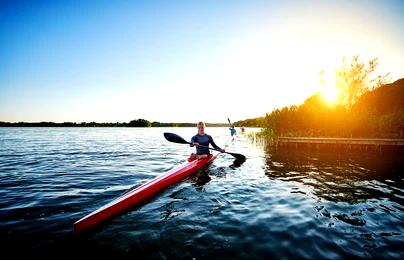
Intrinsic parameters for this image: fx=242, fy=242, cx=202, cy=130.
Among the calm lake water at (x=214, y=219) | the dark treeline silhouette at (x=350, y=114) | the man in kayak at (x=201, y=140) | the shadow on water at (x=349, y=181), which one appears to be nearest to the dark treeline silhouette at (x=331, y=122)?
the dark treeline silhouette at (x=350, y=114)

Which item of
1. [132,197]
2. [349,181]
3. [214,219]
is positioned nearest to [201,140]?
[132,197]

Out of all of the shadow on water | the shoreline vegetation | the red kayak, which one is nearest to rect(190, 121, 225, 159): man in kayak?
the red kayak

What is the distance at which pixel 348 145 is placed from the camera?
2186cm

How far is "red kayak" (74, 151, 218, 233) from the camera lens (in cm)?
481

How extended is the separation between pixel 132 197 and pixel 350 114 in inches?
995

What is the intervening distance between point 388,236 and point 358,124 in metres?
22.3

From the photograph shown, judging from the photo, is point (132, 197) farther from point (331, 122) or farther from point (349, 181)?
point (331, 122)

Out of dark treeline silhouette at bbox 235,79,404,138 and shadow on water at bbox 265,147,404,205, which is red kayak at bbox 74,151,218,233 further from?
dark treeline silhouette at bbox 235,79,404,138

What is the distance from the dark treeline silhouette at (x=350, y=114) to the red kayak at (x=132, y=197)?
786 inches

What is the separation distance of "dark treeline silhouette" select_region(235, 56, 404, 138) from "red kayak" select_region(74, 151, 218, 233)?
65.5 ft

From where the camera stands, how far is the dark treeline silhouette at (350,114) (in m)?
23.1

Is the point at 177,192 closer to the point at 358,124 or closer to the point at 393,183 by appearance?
the point at 393,183

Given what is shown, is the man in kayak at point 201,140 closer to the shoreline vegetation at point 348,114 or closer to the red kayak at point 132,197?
the red kayak at point 132,197

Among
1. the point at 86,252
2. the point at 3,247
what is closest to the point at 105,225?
the point at 86,252
